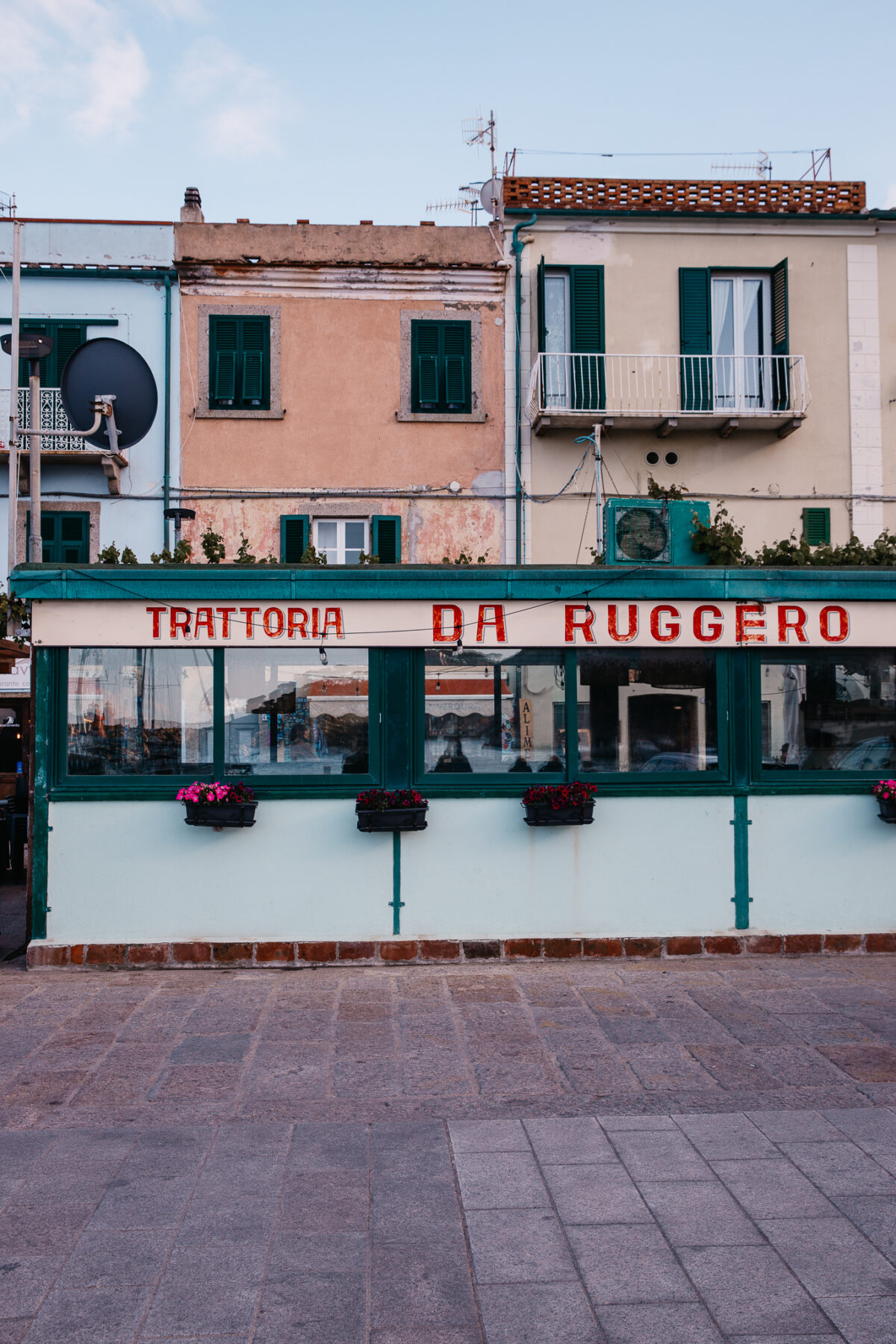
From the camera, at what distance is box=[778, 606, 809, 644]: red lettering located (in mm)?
8039

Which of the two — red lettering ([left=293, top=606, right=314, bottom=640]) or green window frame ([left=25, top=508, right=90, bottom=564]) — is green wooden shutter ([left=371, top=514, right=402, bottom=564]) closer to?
green window frame ([left=25, top=508, right=90, bottom=564])

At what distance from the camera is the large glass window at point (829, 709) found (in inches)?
318

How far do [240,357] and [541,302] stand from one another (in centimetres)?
518

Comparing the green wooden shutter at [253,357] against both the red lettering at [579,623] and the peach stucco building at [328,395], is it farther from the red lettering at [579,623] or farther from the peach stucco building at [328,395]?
the red lettering at [579,623]

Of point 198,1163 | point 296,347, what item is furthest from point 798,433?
point 198,1163

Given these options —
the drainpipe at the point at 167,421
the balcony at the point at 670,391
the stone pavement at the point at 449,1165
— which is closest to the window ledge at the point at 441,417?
the balcony at the point at 670,391

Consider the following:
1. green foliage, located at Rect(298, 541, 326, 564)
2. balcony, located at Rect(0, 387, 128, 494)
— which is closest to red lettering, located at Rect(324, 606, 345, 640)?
green foliage, located at Rect(298, 541, 326, 564)

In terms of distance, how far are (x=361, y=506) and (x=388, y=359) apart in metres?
2.57

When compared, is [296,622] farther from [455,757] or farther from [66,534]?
[66,534]

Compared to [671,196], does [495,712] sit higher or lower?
lower

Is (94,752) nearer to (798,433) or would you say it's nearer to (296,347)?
(296,347)

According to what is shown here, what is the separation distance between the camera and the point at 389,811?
7504 mm

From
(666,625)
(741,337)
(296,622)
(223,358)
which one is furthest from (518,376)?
(296,622)

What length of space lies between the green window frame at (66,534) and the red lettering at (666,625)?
12385 mm
